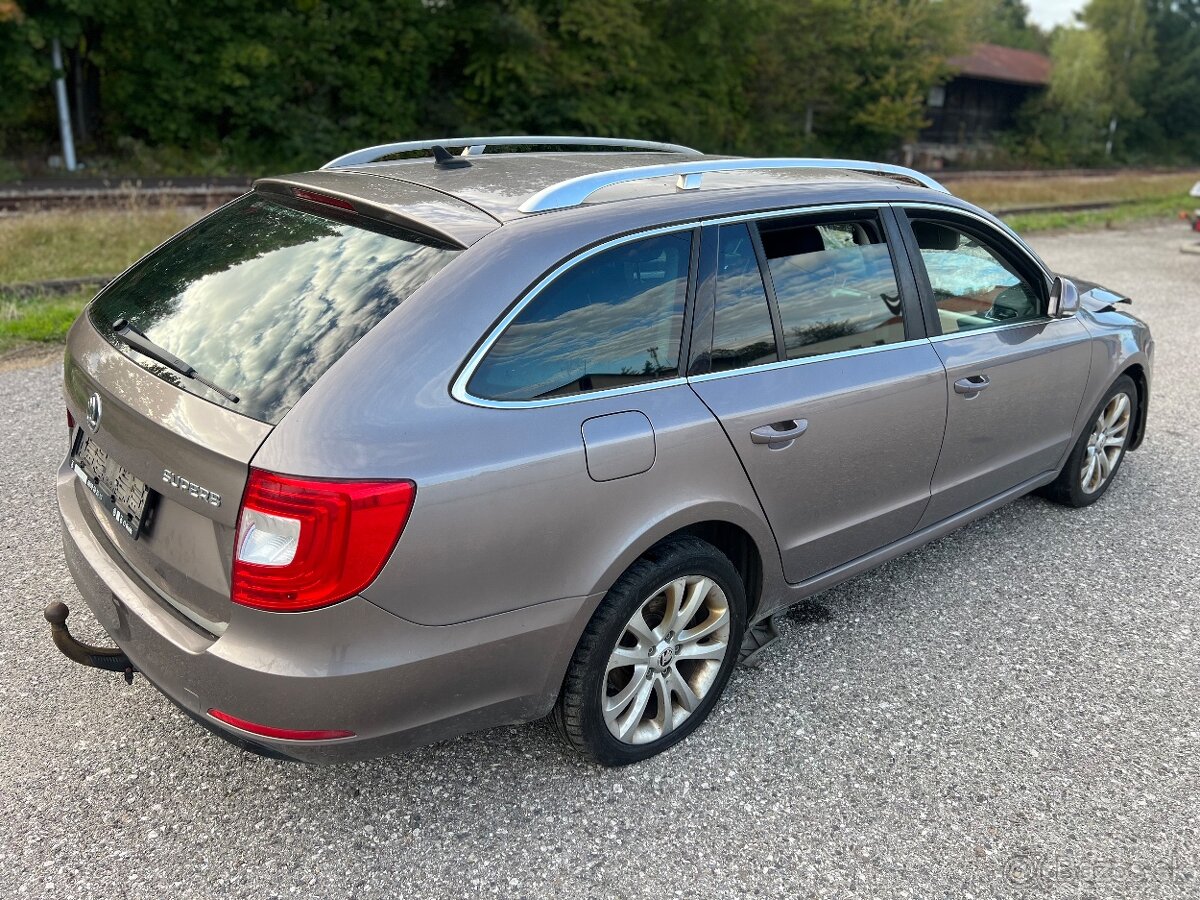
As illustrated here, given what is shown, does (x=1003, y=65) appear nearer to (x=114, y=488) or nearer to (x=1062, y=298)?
(x=1062, y=298)

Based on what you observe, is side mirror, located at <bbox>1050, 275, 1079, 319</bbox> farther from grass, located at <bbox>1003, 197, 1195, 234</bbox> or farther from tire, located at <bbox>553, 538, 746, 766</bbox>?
grass, located at <bbox>1003, 197, 1195, 234</bbox>

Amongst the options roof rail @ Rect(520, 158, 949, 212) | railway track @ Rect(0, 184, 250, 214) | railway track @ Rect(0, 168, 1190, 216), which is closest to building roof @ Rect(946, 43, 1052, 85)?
railway track @ Rect(0, 168, 1190, 216)

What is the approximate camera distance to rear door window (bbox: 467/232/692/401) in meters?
2.49

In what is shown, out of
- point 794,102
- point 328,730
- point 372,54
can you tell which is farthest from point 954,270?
point 794,102

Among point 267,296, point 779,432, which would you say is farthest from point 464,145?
point 779,432

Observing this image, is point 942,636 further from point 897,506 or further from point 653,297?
point 653,297

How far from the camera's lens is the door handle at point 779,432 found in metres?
2.95

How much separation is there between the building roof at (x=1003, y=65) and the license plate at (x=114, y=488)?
186 ft

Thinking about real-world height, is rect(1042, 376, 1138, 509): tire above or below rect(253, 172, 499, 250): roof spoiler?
below

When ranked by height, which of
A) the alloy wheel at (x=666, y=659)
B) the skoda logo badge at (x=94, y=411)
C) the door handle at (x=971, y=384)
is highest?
the skoda logo badge at (x=94, y=411)

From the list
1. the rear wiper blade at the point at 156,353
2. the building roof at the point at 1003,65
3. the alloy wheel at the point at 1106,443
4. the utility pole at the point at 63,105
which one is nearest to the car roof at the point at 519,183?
the rear wiper blade at the point at 156,353

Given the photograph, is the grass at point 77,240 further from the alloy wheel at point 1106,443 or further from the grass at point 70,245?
the alloy wheel at point 1106,443

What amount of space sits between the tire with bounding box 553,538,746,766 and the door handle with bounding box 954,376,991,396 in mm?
1241

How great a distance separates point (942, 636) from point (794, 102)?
40.9 m
